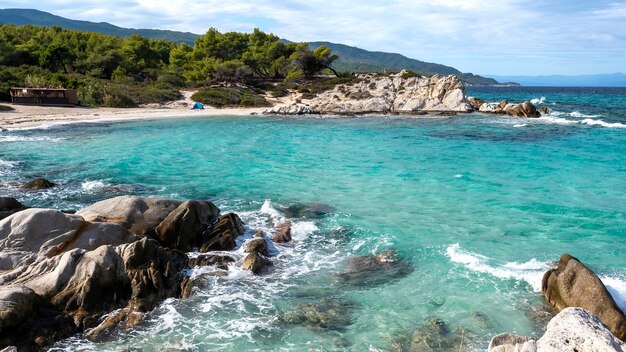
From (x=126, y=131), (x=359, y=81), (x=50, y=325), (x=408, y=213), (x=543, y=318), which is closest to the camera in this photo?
(x=50, y=325)

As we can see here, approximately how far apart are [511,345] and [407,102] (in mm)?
57790

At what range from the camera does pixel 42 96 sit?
49719mm

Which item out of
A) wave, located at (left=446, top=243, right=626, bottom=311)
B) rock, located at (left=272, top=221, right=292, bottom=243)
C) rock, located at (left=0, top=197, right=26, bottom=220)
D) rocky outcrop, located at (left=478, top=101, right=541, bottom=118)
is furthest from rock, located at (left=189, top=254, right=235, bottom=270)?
rocky outcrop, located at (left=478, top=101, right=541, bottom=118)

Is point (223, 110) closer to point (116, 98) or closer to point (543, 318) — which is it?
point (116, 98)

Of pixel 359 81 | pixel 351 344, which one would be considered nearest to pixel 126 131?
pixel 351 344

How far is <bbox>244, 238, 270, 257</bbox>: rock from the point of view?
14695 millimetres

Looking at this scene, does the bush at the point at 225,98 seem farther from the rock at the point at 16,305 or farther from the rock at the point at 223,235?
the rock at the point at 16,305

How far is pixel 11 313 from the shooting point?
31.8ft

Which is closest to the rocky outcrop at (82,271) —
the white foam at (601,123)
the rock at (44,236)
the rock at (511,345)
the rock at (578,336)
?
the rock at (44,236)

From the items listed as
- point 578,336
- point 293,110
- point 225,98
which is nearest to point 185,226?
point 578,336

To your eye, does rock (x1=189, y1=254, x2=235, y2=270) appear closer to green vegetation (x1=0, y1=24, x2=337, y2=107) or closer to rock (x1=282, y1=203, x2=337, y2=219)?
rock (x1=282, y1=203, x2=337, y2=219)

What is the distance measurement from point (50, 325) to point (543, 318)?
11.0 m

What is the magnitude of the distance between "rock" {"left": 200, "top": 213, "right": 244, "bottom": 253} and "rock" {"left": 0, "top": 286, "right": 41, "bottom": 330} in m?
5.22

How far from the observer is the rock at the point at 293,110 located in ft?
189
